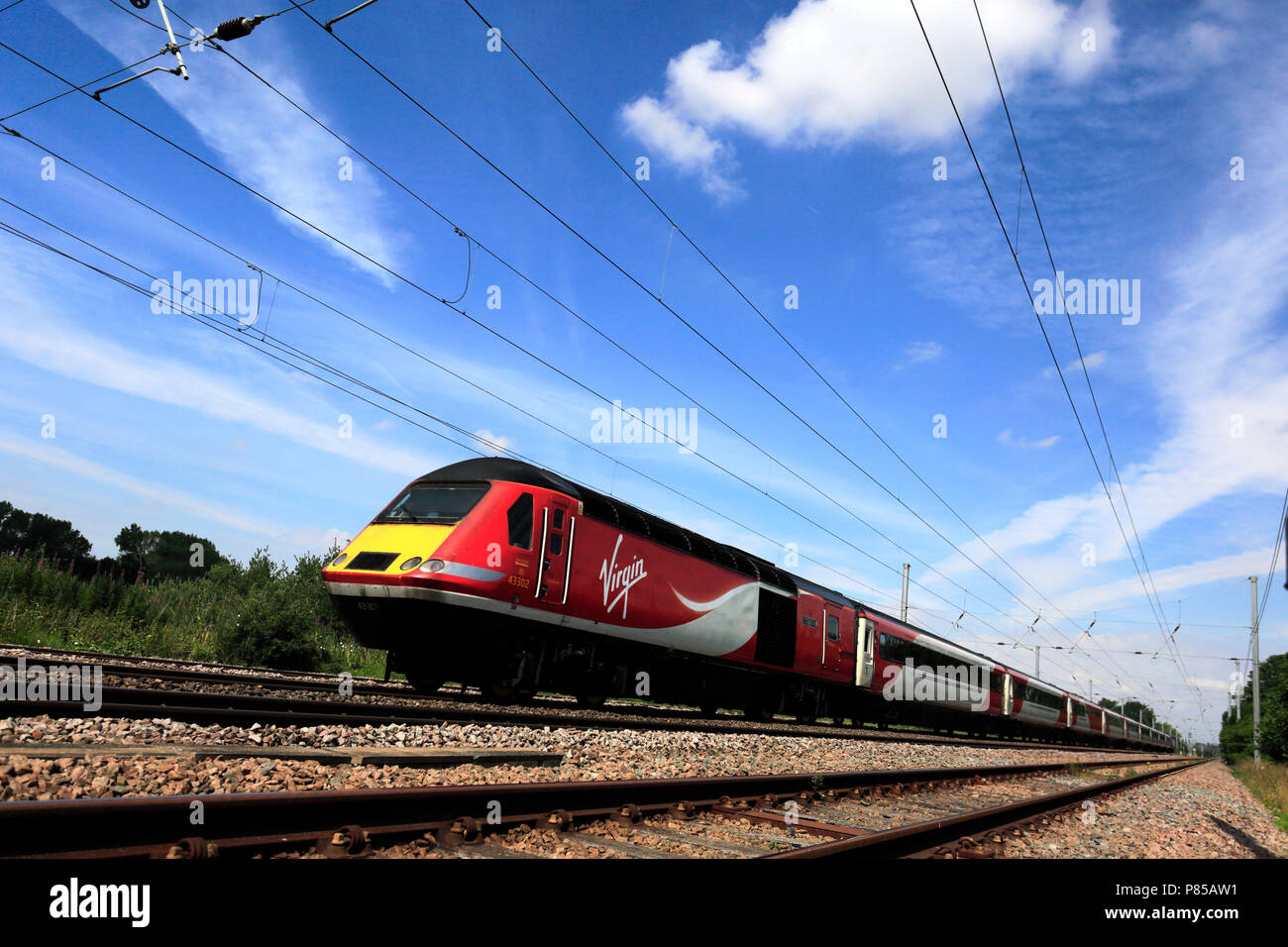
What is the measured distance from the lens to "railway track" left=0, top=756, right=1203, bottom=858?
11.8 ft

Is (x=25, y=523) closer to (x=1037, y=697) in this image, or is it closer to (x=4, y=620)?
(x=4, y=620)

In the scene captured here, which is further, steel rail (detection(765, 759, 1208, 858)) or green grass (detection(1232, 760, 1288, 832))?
green grass (detection(1232, 760, 1288, 832))

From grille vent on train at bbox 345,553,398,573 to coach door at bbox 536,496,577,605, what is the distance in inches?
88.4

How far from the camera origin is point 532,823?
5.14m

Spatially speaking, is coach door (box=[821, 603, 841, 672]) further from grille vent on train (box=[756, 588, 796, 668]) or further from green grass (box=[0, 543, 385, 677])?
green grass (box=[0, 543, 385, 677])

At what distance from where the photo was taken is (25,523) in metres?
55.8

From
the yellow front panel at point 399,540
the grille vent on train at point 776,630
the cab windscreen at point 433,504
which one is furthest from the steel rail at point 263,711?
the grille vent on train at point 776,630

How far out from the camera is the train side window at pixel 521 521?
12.3 meters

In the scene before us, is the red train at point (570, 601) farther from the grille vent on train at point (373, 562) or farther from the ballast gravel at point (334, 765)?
the ballast gravel at point (334, 765)

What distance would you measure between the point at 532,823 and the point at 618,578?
9.28 meters

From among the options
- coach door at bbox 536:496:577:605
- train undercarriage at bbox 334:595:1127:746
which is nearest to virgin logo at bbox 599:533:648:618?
train undercarriage at bbox 334:595:1127:746

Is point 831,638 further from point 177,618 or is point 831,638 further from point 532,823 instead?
point 532,823
